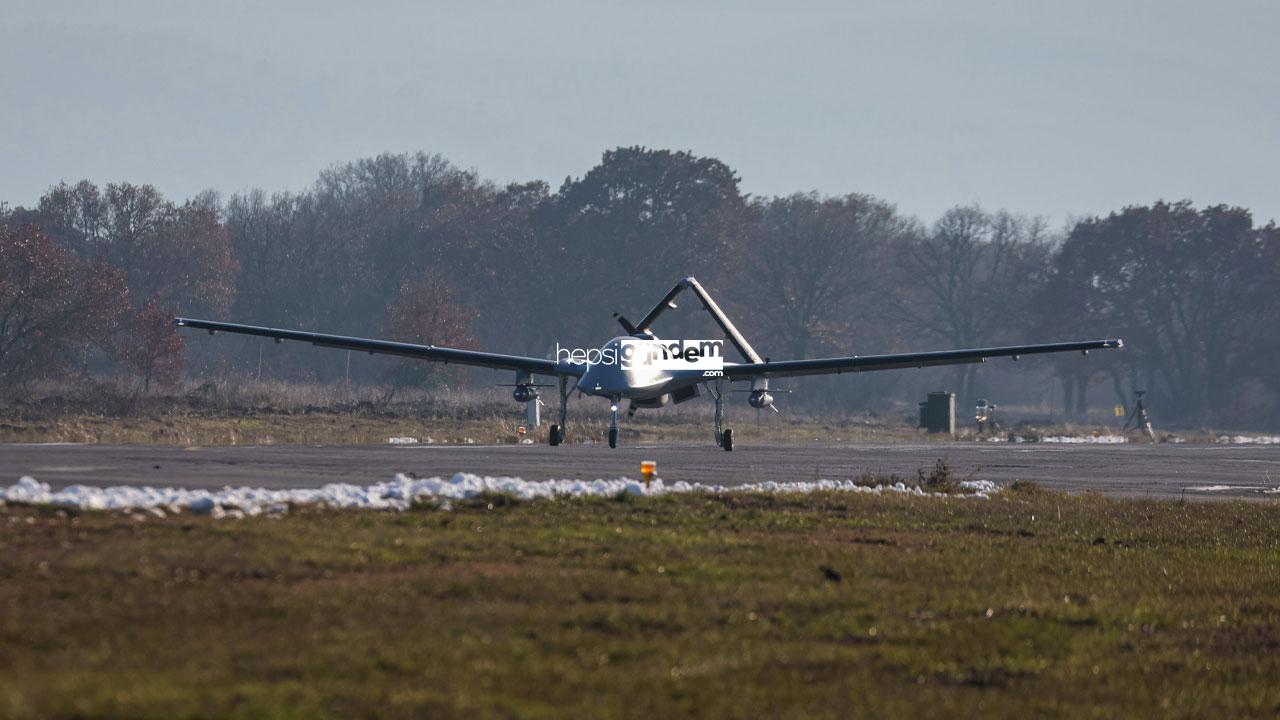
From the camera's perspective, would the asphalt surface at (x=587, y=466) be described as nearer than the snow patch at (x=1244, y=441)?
Yes

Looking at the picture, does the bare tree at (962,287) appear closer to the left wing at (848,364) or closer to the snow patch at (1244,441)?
the snow patch at (1244,441)

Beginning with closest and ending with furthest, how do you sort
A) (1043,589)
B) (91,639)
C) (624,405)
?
(91,639)
(1043,589)
(624,405)

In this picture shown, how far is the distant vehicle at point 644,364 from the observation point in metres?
42.9

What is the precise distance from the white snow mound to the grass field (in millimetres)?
589

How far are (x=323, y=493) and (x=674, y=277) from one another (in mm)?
100187

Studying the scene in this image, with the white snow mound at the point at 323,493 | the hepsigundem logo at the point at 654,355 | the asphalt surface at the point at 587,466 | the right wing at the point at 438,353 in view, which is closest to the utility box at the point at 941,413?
the asphalt surface at the point at 587,466

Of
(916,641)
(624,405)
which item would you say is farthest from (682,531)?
(624,405)

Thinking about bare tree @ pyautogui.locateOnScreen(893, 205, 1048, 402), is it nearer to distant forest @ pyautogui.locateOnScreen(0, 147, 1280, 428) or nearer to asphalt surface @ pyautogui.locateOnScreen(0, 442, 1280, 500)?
distant forest @ pyautogui.locateOnScreen(0, 147, 1280, 428)

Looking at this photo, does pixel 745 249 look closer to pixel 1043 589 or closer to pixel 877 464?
pixel 877 464

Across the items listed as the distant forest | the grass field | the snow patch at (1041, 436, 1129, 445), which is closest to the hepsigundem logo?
the grass field

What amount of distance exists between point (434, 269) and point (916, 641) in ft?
361

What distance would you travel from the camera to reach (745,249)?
124 meters

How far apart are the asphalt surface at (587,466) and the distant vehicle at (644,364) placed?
1.88 meters

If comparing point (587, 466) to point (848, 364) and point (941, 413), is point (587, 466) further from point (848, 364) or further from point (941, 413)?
point (941, 413)
